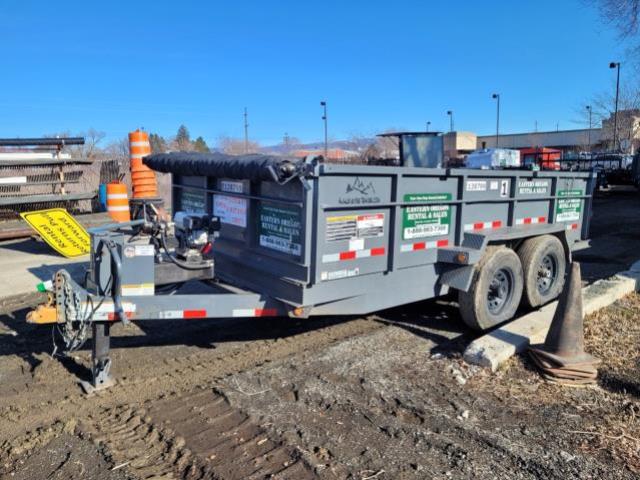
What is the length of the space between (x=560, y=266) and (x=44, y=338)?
593cm

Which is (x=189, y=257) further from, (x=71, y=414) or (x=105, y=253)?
(x=71, y=414)

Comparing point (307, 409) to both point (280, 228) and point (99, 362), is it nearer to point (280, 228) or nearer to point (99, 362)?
point (280, 228)

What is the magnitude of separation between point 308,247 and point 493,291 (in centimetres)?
255

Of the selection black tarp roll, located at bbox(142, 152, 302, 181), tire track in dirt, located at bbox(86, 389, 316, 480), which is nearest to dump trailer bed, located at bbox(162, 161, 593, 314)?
black tarp roll, located at bbox(142, 152, 302, 181)

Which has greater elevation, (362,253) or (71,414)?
(362,253)

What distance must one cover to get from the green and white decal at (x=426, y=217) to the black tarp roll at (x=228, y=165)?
4.18 ft

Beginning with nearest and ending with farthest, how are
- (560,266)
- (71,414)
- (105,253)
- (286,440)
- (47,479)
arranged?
(47,479)
(286,440)
(71,414)
(105,253)
(560,266)

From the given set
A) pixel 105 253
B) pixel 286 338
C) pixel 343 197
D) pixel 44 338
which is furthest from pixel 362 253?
pixel 44 338

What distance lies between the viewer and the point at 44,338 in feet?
17.9

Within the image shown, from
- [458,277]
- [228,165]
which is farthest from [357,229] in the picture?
[458,277]

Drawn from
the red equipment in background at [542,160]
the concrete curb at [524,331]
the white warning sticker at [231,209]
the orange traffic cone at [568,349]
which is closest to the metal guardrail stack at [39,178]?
the white warning sticker at [231,209]

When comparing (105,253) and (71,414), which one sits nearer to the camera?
(71,414)

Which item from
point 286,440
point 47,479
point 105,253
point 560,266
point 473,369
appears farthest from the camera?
point 560,266

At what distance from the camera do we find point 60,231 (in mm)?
9570
